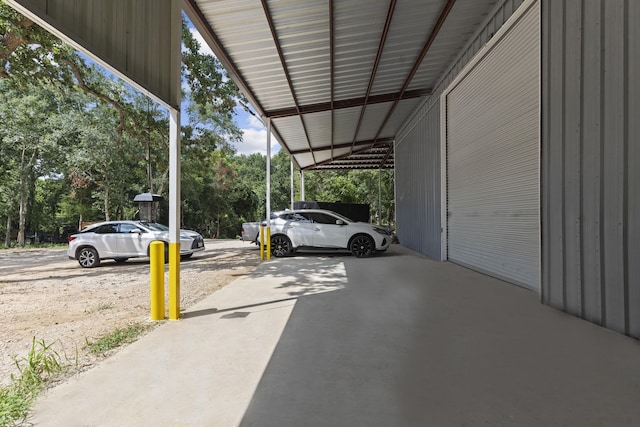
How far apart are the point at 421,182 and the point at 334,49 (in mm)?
5805

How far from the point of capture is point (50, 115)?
1923 centimetres

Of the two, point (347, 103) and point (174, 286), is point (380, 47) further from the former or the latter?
point (174, 286)

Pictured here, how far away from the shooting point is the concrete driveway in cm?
219

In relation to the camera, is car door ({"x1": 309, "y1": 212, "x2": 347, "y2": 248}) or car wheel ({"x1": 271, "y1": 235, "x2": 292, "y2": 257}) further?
car wheel ({"x1": 271, "y1": 235, "x2": 292, "y2": 257})

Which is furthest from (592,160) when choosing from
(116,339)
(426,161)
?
(426,161)

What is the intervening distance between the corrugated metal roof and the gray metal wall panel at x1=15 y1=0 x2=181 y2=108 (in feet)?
4.39

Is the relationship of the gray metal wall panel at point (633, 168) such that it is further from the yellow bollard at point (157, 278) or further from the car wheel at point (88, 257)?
the car wheel at point (88, 257)

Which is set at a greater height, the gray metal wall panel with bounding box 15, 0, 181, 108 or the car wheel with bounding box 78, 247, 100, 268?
the gray metal wall panel with bounding box 15, 0, 181, 108

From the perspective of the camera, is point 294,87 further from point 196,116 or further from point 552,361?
point 196,116

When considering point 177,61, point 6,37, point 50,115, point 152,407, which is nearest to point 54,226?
point 50,115

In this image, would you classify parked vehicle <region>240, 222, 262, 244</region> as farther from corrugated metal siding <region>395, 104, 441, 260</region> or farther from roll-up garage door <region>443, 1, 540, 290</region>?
roll-up garage door <region>443, 1, 540, 290</region>

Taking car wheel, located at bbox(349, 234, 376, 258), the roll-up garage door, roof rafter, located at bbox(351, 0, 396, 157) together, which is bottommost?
car wheel, located at bbox(349, 234, 376, 258)

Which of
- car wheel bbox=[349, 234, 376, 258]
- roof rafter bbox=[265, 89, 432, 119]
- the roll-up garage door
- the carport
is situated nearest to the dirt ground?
the carport

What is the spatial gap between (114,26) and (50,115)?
68.6ft
